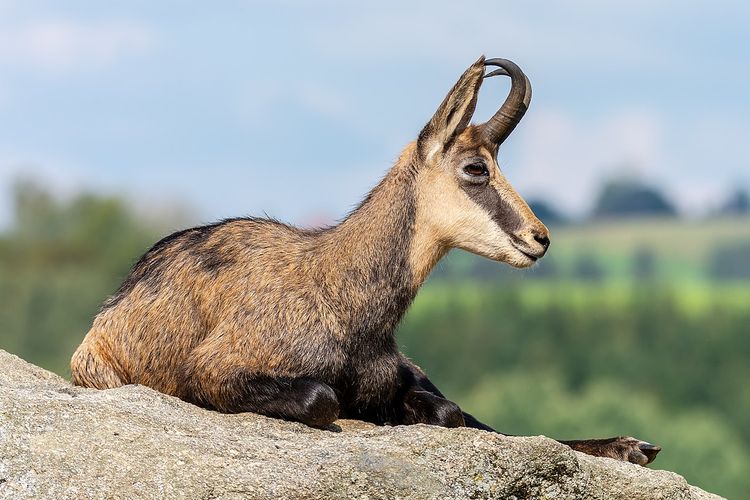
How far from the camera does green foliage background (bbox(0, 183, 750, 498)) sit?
122750mm

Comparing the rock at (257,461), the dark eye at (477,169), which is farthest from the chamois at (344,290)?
the rock at (257,461)

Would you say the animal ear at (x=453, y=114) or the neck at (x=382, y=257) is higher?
the animal ear at (x=453, y=114)

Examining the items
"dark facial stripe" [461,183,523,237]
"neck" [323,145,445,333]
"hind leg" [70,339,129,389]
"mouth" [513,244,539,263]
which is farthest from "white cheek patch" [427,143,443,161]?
"hind leg" [70,339,129,389]

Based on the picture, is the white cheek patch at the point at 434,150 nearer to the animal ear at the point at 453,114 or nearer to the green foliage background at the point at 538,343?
the animal ear at the point at 453,114

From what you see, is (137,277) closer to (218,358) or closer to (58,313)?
(218,358)

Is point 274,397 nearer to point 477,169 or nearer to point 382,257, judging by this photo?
point 382,257

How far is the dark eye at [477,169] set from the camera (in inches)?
643

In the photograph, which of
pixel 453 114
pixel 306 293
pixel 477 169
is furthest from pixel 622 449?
pixel 453 114

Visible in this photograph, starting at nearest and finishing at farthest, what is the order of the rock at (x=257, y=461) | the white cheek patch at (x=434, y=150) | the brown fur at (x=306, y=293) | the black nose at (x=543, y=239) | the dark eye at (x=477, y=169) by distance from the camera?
the rock at (x=257, y=461) < the brown fur at (x=306, y=293) < the black nose at (x=543, y=239) < the dark eye at (x=477, y=169) < the white cheek patch at (x=434, y=150)

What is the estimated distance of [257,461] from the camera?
13.1 metres

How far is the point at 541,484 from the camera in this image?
44.4 ft

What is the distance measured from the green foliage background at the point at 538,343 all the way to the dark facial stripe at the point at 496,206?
314 ft

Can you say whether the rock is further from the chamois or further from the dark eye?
the dark eye

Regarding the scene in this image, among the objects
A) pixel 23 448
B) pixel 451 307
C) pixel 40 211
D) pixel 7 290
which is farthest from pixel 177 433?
pixel 451 307
